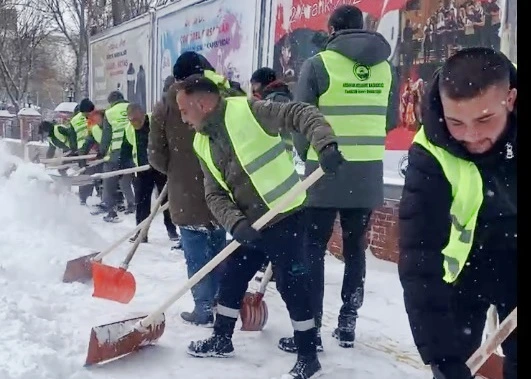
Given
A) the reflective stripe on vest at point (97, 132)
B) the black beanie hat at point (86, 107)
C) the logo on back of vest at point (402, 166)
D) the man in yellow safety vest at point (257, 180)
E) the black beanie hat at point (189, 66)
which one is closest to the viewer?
the man in yellow safety vest at point (257, 180)

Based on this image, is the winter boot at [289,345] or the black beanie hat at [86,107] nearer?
the winter boot at [289,345]

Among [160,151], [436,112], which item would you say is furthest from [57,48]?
[436,112]

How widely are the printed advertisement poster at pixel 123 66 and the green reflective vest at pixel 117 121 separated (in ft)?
8.68

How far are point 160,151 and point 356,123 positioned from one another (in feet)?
4.74

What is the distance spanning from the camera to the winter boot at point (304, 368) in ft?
11.2

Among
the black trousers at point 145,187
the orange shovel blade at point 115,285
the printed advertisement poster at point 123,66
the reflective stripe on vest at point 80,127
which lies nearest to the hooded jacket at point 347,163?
the orange shovel blade at point 115,285

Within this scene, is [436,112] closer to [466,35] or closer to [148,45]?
[466,35]

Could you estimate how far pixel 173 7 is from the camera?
10719 mm

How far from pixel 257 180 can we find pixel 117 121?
601 cm

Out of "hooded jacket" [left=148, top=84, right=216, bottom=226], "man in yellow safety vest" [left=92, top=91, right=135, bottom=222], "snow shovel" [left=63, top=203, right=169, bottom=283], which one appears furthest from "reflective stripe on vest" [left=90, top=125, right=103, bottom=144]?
"hooded jacket" [left=148, top=84, right=216, bottom=226]

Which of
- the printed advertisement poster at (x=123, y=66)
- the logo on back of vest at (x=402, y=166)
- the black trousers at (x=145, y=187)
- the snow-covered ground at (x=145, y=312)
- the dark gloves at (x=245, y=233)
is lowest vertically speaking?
the snow-covered ground at (x=145, y=312)

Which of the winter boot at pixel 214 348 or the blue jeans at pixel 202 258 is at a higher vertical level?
the blue jeans at pixel 202 258

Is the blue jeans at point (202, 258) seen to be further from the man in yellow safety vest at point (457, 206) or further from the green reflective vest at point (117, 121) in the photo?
the green reflective vest at point (117, 121)

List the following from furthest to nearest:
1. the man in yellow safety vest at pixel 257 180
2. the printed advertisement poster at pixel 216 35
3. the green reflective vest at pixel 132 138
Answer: the printed advertisement poster at pixel 216 35 < the green reflective vest at pixel 132 138 < the man in yellow safety vest at pixel 257 180
